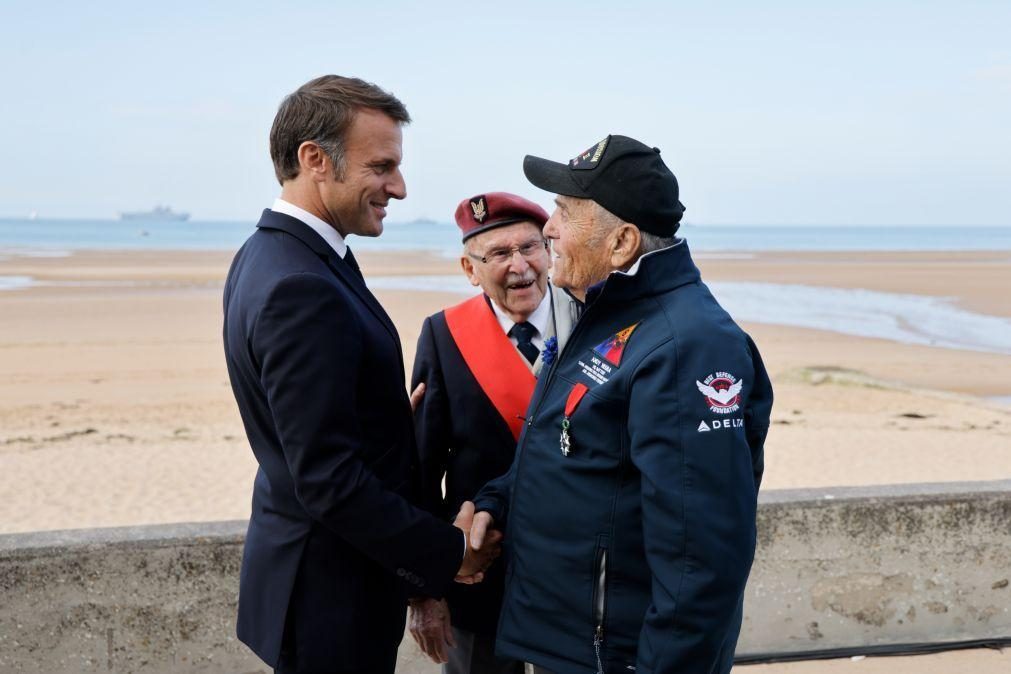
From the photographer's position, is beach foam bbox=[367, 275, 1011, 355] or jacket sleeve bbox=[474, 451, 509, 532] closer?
jacket sleeve bbox=[474, 451, 509, 532]

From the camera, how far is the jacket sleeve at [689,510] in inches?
80.8

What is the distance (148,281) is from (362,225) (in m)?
29.6

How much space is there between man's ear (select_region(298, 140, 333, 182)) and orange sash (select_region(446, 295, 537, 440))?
866 mm

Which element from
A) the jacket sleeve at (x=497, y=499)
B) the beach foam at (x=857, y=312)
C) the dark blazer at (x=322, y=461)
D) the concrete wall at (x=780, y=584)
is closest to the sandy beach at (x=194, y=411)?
the beach foam at (x=857, y=312)

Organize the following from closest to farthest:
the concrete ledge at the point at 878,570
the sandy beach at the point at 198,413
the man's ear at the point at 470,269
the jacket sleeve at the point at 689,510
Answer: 1. the jacket sleeve at the point at 689,510
2. the man's ear at the point at 470,269
3. the concrete ledge at the point at 878,570
4. the sandy beach at the point at 198,413

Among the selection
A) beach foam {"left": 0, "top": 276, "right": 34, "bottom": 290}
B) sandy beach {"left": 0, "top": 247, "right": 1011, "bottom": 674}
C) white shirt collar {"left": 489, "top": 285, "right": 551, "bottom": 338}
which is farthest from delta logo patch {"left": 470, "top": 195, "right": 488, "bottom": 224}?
beach foam {"left": 0, "top": 276, "right": 34, "bottom": 290}

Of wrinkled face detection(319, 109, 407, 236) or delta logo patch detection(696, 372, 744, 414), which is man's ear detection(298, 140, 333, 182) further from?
delta logo patch detection(696, 372, 744, 414)

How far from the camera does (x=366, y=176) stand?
2363 millimetres

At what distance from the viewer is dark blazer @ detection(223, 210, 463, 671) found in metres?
2.14

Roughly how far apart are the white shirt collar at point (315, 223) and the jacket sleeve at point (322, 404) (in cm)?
22

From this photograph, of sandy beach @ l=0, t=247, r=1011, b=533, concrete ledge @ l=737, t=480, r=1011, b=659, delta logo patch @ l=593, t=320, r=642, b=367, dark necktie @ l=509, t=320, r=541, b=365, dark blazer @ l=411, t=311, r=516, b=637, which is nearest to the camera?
delta logo patch @ l=593, t=320, r=642, b=367

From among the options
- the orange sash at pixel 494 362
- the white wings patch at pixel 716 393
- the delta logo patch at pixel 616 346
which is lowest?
the orange sash at pixel 494 362

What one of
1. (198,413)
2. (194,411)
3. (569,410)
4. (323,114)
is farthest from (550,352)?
(194,411)

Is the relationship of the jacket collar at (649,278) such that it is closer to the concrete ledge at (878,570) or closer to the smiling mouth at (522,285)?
the smiling mouth at (522,285)
